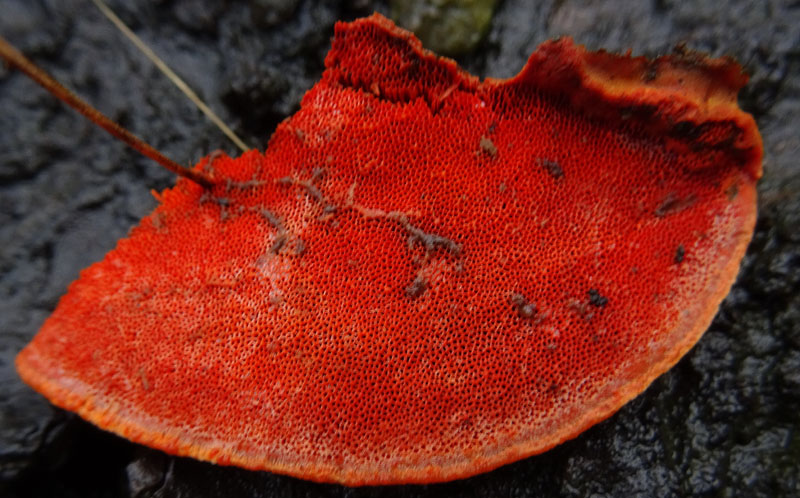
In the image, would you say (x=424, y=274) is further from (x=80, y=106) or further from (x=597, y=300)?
(x=80, y=106)

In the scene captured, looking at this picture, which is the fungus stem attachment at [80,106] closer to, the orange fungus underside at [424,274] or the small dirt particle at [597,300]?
the orange fungus underside at [424,274]

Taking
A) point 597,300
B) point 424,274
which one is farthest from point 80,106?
point 597,300

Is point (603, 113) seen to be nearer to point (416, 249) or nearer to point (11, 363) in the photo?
point (416, 249)

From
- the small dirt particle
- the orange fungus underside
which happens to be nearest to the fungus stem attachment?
the orange fungus underside

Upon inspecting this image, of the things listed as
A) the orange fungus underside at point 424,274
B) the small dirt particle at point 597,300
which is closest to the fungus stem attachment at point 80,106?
the orange fungus underside at point 424,274

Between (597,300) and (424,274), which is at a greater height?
(597,300)

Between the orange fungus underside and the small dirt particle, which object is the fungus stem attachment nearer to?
the orange fungus underside
